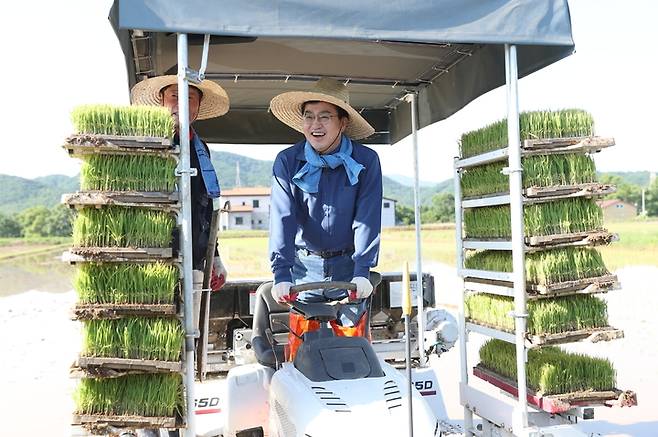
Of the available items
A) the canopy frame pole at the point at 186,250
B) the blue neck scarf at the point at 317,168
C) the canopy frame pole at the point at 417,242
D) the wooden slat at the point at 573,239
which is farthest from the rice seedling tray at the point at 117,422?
the canopy frame pole at the point at 417,242

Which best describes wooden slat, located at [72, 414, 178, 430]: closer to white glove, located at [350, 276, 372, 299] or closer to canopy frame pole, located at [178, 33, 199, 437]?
canopy frame pole, located at [178, 33, 199, 437]

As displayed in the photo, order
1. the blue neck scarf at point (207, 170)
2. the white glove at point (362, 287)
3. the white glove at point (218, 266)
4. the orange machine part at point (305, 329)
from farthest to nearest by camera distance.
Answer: the white glove at point (218, 266)
the blue neck scarf at point (207, 170)
the orange machine part at point (305, 329)
the white glove at point (362, 287)

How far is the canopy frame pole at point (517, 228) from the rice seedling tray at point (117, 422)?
1892 mm

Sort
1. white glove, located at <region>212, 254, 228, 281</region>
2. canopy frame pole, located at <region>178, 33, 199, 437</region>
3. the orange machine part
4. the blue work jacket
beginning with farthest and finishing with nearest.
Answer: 1. white glove, located at <region>212, 254, 228, 281</region>
2. the blue work jacket
3. the orange machine part
4. canopy frame pole, located at <region>178, 33, 199, 437</region>

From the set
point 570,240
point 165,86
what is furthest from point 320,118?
point 570,240

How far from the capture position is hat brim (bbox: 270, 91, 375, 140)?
12.6 ft

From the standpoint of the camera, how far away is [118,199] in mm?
2986

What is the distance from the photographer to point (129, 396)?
3.06 meters

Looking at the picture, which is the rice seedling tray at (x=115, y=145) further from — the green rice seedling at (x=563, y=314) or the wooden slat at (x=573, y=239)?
the green rice seedling at (x=563, y=314)

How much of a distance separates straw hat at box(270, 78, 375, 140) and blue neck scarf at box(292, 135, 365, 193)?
31 centimetres

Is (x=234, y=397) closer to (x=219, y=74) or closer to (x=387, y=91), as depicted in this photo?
(x=219, y=74)

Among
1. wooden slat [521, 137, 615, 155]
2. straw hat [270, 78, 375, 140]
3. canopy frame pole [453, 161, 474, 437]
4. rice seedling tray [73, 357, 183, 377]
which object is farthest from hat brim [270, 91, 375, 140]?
rice seedling tray [73, 357, 183, 377]

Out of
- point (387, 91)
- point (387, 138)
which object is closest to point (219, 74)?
point (387, 91)

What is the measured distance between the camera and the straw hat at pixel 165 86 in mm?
3814
